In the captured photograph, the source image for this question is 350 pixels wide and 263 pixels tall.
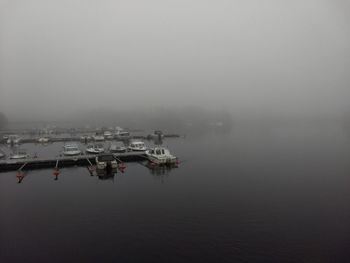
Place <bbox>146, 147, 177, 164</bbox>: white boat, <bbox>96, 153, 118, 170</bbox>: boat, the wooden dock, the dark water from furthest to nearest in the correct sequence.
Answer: <bbox>146, 147, 177, 164</bbox>: white boat < the wooden dock < <bbox>96, 153, 118, 170</bbox>: boat < the dark water

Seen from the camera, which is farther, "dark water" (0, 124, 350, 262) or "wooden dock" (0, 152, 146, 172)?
"wooden dock" (0, 152, 146, 172)

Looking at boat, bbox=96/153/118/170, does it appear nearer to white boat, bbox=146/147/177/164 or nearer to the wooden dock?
the wooden dock

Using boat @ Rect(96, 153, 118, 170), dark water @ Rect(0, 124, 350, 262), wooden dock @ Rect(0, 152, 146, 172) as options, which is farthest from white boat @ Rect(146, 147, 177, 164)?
boat @ Rect(96, 153, 118, 170)

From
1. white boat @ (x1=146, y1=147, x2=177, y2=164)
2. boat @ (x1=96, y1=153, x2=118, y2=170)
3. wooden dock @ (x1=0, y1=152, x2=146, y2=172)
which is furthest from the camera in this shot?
white boat @ (x1=146, y1=147, x2=177, y2=164)

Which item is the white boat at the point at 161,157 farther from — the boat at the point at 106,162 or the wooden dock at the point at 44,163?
the boat at the point at 106,162

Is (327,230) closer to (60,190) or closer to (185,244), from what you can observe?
(185,244)

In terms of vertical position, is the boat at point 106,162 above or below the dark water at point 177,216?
above

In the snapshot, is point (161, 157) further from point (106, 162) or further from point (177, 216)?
point (177, 216)

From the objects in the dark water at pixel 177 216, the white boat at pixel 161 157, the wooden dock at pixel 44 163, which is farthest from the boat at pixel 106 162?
the white boat at pixel 161 157

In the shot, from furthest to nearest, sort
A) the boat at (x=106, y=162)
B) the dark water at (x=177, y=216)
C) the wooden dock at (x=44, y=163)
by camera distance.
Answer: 1. the wooden dock at (x=44, y=163)
2. the boat at (x=106, y=162)
3. the dark water at (x=177, y=216)

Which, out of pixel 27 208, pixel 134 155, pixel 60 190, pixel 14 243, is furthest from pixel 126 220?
pixel 134 155
